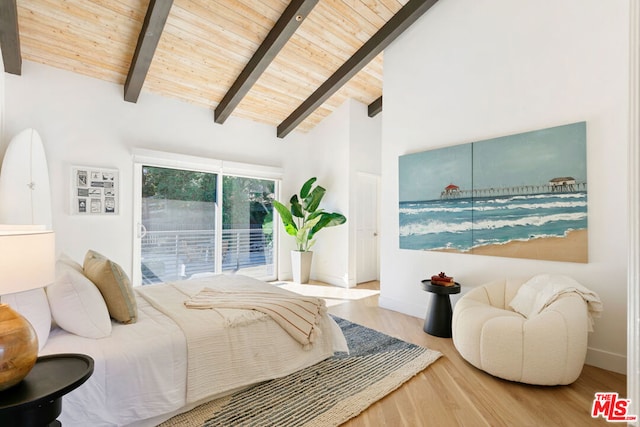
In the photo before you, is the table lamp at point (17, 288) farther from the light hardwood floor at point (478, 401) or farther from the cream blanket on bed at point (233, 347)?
the light hardwood floor at point (478, 401)

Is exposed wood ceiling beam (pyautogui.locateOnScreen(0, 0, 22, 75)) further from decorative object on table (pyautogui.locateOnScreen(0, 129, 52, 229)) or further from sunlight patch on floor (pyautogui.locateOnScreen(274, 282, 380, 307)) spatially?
sunlight patch on floor (pyautogui.locateOnScreen(274, 282, 380, 307))

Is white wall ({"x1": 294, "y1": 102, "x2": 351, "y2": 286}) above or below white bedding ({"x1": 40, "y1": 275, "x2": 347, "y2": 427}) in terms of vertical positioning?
above

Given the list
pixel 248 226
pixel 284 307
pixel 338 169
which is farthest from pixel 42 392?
pixel 338 169

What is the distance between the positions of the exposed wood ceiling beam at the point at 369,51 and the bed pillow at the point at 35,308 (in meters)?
3.83

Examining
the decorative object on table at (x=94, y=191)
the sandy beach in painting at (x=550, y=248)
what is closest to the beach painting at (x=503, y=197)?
the sandy beach in painting at (x=550, y=248)

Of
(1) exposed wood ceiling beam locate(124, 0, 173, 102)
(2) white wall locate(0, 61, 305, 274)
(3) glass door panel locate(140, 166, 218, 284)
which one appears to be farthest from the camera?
(3) glass door panel locate(140, 166, 218, 284)

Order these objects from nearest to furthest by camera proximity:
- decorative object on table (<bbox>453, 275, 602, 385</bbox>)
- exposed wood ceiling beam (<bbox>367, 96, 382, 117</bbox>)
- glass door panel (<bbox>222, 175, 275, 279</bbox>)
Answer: decorative object on table (<bbox>453, 275, 602, 385</bbox>) → glass door panel (<bbox>222, 175, 275, 279</bbox>) → exposed wood ceiling beam (<bbox>367, 96, 382, 117</bbox>)

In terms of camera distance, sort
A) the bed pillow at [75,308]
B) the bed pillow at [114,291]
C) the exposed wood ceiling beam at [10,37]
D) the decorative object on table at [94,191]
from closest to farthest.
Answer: the bed pillow at [75,308], the bed pillow at [114,291], the exposed wood ceiling beam at [10,37], the decorative object on table at [94,191]

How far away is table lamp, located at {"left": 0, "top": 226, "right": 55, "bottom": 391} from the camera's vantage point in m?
1.01

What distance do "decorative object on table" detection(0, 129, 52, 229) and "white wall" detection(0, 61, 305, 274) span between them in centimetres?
28

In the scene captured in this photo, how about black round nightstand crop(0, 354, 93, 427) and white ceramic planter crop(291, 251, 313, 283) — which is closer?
black round nightstand crop(0, 354, 93, 427)

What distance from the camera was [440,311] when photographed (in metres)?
2.98

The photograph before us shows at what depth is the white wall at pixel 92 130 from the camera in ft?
10.4

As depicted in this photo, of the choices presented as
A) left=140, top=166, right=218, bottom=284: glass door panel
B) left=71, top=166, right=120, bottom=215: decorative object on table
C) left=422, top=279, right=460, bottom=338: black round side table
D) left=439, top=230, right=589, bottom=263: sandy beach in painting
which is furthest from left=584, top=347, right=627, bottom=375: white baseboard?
left=71, top=166, right=120, bottom=215: decorative object on table
